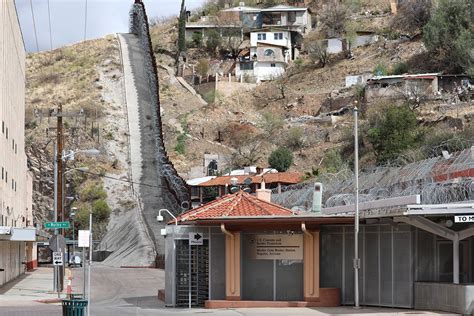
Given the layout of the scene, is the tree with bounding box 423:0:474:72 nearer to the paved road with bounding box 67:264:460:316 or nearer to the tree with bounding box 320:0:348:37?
the tree with bounding box 320:0:348:37

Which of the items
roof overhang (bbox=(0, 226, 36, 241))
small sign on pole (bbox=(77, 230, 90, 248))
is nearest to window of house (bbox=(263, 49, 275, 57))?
roof overhang (bbox=(0, 226, 36, 241))

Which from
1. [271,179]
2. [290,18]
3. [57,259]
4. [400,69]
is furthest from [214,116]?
[57,259]

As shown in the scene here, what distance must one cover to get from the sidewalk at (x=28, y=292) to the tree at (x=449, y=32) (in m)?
72.0

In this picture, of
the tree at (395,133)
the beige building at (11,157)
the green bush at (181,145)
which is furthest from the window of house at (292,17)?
the beige building at (11,157)

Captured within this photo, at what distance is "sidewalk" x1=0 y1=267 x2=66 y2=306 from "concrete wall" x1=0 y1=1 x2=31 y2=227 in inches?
124

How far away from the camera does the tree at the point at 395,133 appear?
102137 millimetres

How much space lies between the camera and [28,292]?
5109cm

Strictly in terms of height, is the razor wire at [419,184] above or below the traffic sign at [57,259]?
above

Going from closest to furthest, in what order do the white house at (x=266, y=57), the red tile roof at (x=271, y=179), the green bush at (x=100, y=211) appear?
the red tile roof at (x=271, y=179) → the green bush at (x=100, y=211) → the white house at (x=266, y=57)

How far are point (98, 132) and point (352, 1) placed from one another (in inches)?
2608

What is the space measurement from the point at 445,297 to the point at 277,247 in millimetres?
6873

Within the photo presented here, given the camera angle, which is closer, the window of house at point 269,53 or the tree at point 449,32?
the tree at point 449,32

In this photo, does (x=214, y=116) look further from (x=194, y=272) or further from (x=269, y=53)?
(x=194, y=272)

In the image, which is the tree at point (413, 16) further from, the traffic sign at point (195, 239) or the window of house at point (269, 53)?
the traffic sign at point (195, 239)
